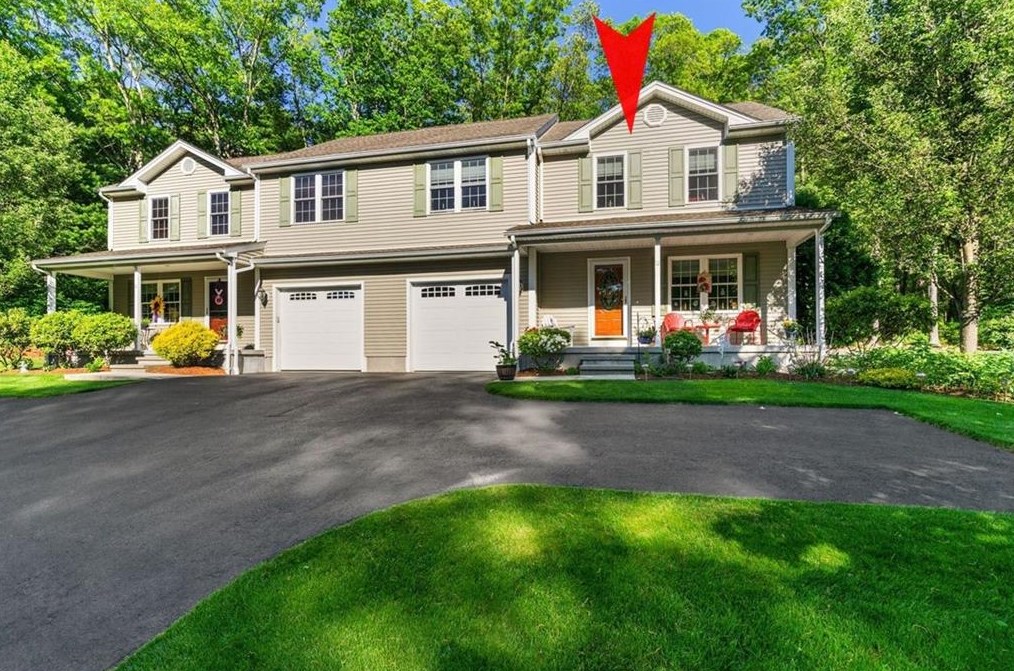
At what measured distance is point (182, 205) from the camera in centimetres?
1596

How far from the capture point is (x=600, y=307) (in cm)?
1305

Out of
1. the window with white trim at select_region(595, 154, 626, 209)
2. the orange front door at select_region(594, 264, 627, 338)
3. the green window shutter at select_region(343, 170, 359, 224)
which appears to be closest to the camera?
the orange front door at select_region(594, 264, 627, 338)

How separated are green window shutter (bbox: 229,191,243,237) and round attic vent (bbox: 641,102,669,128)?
12.3m

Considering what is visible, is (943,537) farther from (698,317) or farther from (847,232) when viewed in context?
(847,232)

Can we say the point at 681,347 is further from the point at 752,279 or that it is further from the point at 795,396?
the point at 752,279

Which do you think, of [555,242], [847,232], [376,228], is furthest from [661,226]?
[376,228]

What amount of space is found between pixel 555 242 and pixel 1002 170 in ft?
30.6

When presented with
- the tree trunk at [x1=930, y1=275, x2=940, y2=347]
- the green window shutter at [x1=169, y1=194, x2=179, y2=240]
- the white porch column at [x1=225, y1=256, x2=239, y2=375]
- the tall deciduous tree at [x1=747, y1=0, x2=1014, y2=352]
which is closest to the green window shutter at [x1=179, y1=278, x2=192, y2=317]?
the green window shutter at [x1=169, y1=194, x2=179, y2=240]

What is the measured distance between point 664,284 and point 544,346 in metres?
3.98

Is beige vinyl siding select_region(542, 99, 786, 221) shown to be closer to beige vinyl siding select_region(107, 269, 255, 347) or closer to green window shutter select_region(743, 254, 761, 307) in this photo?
green window shutter select_region(743, 254, 761, 307)

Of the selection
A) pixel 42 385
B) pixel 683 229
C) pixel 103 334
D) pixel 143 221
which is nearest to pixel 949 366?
pixel 683 229

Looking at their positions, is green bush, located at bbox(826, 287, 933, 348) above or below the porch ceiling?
below

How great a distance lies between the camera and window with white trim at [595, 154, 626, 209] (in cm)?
1320

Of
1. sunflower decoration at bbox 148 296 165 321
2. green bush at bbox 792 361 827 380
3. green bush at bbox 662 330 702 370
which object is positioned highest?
sunflower decoration at bbox 148 296 165 321
